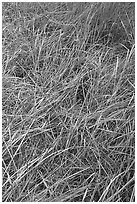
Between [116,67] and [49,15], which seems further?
[49,15]

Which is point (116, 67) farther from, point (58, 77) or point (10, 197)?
point (10, 197)

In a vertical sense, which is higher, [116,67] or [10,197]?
[116,67]

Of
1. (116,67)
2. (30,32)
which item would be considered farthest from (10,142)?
(30,32)

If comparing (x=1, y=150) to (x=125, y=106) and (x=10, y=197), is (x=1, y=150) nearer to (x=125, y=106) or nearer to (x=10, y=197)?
(x=10, y=197)

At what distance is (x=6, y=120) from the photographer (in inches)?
48.9

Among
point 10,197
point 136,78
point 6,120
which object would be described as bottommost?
point 10,197

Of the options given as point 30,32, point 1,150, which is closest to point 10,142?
point 1,150

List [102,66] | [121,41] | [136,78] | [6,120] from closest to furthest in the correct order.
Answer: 1. [6,120]
2. [136,78]
3. [102,66]
4. [121,41]

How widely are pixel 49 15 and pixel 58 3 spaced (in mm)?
101

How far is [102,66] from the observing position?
1454mm

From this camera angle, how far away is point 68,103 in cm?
132

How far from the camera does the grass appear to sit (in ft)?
3.54

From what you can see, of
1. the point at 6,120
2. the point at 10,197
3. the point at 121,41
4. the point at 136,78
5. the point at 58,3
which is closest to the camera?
the point at 10,197

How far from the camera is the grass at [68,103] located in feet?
3.54
